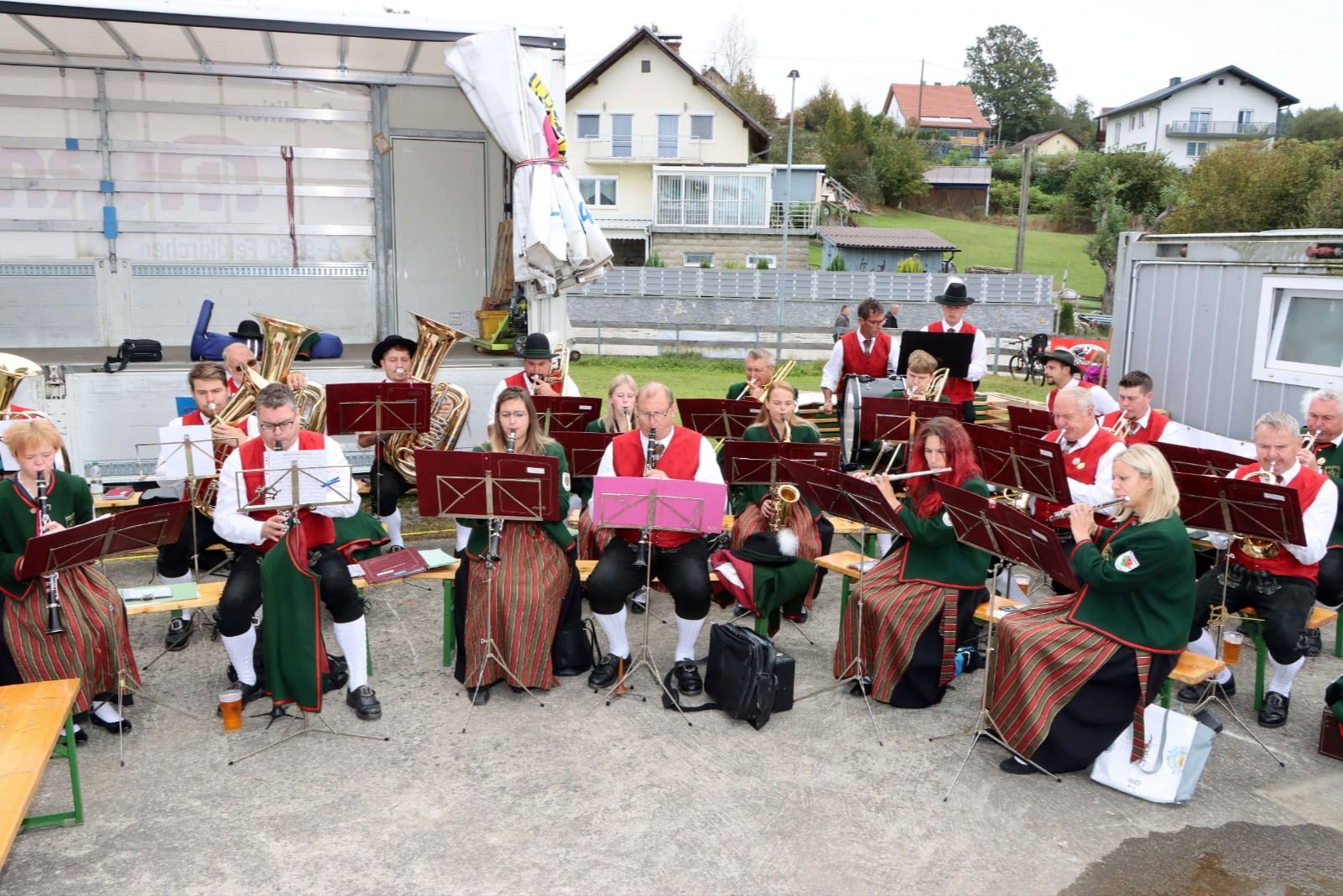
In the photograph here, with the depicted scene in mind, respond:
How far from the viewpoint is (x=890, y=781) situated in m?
5.01

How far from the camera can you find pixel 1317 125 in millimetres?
76125

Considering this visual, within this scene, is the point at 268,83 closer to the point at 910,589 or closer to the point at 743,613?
the point at 743,613

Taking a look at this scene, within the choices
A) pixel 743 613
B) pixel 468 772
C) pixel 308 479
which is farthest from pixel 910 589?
pixel 308 479

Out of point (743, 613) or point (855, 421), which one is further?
point (855, 421)

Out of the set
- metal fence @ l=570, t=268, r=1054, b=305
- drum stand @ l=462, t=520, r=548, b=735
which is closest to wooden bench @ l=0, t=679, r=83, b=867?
drum stand @ l=462, t=520, r=548, b=735

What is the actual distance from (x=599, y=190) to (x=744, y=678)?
4206 centimetres

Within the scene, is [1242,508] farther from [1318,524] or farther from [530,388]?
[530,388]

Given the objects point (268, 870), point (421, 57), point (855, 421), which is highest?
point (421, 57)

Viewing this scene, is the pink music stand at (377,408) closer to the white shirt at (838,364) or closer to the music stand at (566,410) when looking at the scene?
the music stand at (566,410)

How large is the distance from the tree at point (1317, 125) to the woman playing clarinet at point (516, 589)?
276ft

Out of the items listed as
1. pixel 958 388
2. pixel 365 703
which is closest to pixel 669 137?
pixel 958 388

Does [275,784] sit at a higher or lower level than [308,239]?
lower

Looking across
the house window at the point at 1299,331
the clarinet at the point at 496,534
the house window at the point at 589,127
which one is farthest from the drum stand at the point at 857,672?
the house window at the point at 589,127

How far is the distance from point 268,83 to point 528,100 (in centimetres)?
380
